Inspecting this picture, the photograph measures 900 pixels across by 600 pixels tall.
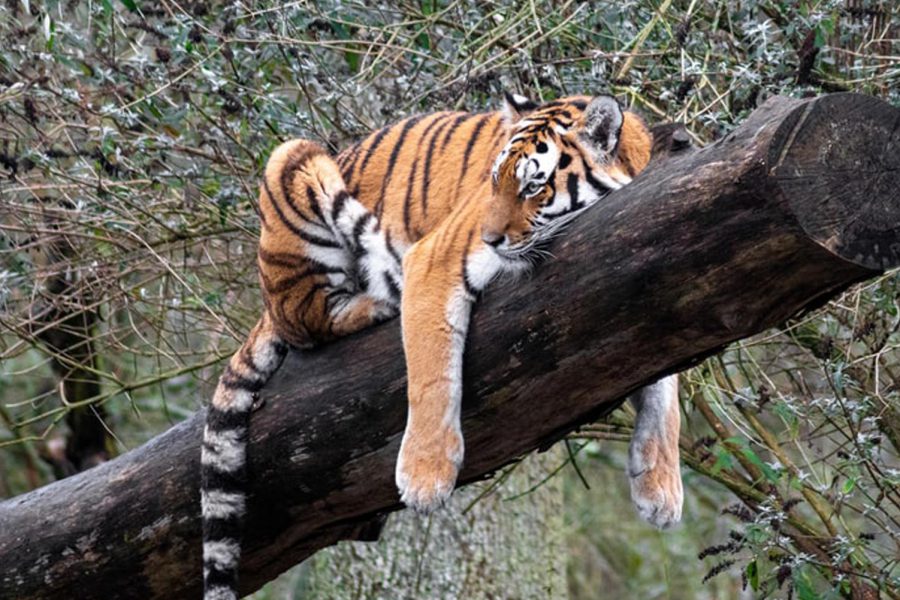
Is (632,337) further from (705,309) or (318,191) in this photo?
(318,191)

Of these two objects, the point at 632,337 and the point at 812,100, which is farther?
the point at 632,337

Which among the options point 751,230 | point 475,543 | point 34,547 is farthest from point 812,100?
point 475,543

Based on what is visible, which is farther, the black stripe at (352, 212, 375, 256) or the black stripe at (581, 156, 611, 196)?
the black stripe at (352, 212, 375, 256)

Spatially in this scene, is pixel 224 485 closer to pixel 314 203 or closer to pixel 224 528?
pixel 224 528

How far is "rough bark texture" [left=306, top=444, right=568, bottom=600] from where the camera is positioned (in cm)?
772

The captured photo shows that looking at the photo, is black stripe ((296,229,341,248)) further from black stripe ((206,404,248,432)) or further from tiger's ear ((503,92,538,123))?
tiger's ear ((503,92,538,123))

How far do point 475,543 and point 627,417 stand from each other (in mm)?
1922

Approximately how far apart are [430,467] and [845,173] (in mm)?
1487

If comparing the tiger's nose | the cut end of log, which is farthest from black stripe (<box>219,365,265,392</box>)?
the cut end of log

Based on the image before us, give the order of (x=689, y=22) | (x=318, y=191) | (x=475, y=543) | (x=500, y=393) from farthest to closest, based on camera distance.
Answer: (x=475, y=543) → (x=689, y=22) → (x=318, y=191) → (x=500, y=393)

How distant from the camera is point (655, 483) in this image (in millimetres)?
4145

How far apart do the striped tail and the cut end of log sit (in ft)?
6.89

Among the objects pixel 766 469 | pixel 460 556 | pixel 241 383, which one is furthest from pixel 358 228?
pixel 460 556

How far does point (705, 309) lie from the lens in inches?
133
